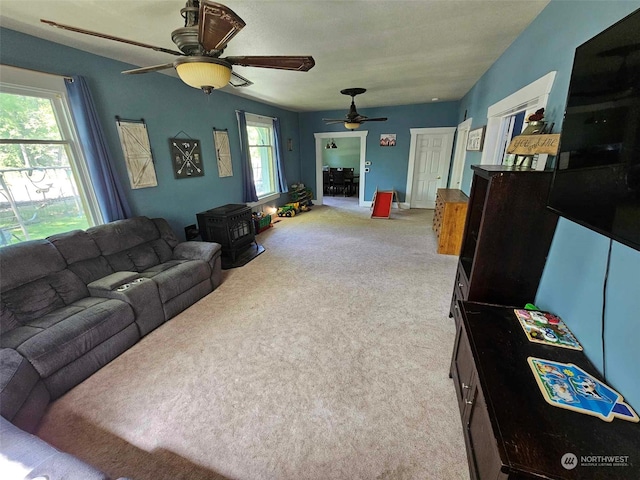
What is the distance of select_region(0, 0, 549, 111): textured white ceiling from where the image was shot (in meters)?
1.78

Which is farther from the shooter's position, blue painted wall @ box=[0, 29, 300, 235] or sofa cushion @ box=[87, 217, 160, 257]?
sofa cushion @ box=[87, 217, 160, 257]

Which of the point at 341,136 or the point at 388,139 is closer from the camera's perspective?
the point at 388,139

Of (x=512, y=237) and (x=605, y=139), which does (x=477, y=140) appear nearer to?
(x=512, y=237)

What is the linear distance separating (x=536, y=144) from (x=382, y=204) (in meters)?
4.37

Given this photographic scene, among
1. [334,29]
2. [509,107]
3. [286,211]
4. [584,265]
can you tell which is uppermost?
[334,29]

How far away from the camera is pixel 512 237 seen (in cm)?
151

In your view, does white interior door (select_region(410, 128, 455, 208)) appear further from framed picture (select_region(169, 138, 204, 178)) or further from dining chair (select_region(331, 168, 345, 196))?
framed picture (select_region(169, 138, 204, 178))

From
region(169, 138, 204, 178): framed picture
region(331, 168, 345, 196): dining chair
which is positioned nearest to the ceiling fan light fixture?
region(169, 138, 204, 178): framed picture

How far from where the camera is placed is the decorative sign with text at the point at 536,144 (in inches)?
55.6

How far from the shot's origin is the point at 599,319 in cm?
106

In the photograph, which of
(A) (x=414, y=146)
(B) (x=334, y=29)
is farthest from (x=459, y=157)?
(B) (x=334, y=29)

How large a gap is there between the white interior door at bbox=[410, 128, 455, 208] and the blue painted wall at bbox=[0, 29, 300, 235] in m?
4.14

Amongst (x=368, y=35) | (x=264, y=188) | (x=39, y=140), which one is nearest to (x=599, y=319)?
(x=368, y=35)

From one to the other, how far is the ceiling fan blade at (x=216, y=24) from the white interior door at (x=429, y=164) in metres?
5.90
